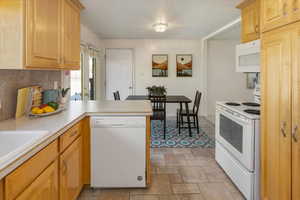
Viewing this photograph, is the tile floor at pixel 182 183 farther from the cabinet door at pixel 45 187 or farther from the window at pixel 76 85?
the window at pixel 76 85

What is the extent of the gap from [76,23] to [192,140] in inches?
114

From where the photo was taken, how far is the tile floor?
232cm

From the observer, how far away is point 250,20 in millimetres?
2904

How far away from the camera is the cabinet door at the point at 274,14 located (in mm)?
1552

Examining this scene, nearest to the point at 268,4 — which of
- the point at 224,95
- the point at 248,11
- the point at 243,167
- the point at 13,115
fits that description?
the point at 248,11

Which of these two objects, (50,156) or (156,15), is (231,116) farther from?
(156,15)

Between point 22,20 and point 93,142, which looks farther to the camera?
point 93,142

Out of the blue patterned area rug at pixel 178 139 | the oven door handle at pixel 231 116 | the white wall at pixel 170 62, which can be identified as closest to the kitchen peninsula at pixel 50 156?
the oven door handle at pixel 231 116

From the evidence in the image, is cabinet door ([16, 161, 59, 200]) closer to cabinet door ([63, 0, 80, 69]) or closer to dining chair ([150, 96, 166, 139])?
cabinet door ([63, 0, 80, 69])

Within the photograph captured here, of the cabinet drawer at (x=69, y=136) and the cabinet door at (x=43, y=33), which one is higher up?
the cabinet door at (x=43, y=33)

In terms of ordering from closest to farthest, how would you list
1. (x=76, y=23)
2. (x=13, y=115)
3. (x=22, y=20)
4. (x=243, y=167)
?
(x=22, y=20) → (x=13, y=115) → (x=243, y=167) → (x=76, y=23)

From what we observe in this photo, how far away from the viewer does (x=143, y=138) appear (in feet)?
7.75

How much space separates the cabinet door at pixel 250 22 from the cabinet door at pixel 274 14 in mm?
964

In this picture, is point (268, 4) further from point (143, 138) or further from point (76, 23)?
point (76, 23)
